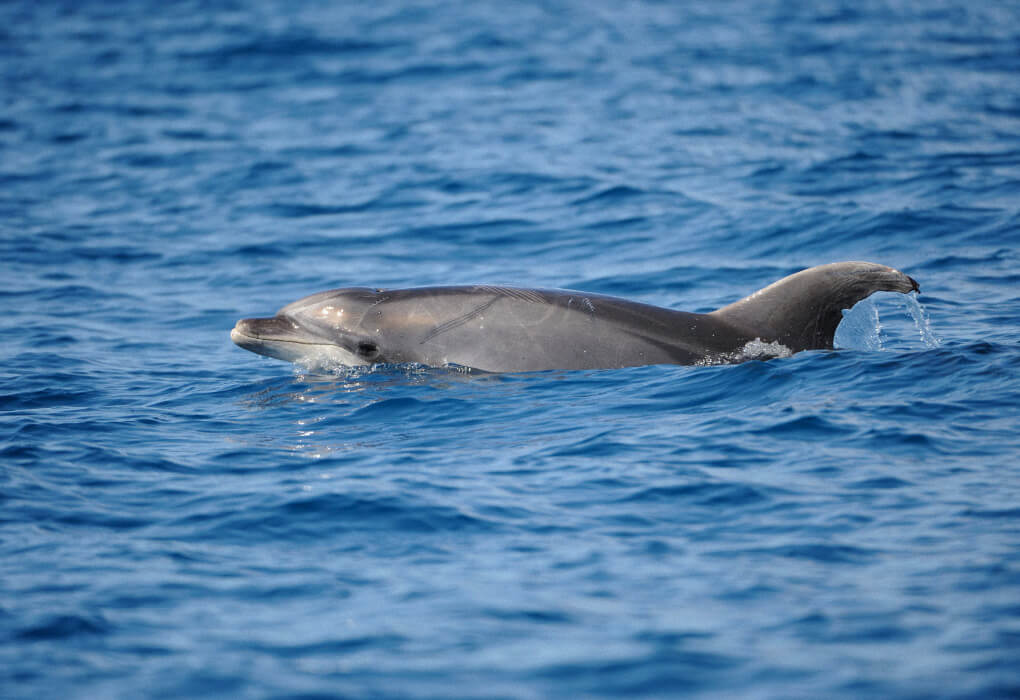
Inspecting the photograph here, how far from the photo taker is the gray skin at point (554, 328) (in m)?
12.1

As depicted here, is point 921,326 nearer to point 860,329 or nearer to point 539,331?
point 860,329

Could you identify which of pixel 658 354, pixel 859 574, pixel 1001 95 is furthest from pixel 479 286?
pixel 1001 95

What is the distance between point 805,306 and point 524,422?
3.25 metres

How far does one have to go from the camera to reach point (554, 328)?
12.2m

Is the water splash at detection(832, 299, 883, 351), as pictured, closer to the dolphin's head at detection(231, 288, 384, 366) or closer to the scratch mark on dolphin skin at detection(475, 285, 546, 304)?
the scratch mark on dolphin skin at detection(475, 285, 546, 304)

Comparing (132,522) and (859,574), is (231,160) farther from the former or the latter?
(859,574)

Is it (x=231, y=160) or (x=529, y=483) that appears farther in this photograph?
(x=231, y=160)

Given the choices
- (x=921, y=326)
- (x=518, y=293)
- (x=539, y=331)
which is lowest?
(x=921, y=326)

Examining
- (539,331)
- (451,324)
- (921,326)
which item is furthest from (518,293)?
(921,326)

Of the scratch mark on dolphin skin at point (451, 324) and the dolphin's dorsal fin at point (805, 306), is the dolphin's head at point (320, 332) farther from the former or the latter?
the dolphin's dorsal fin at point (805, 306)

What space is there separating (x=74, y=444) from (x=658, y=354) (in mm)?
5914

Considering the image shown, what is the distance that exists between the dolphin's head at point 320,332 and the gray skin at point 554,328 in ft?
0.04

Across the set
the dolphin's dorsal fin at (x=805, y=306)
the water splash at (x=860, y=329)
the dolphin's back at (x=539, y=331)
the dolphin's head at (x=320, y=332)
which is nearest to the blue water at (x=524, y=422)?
the water splash at (x=860, y=329)

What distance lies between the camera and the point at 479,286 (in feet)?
41.7
